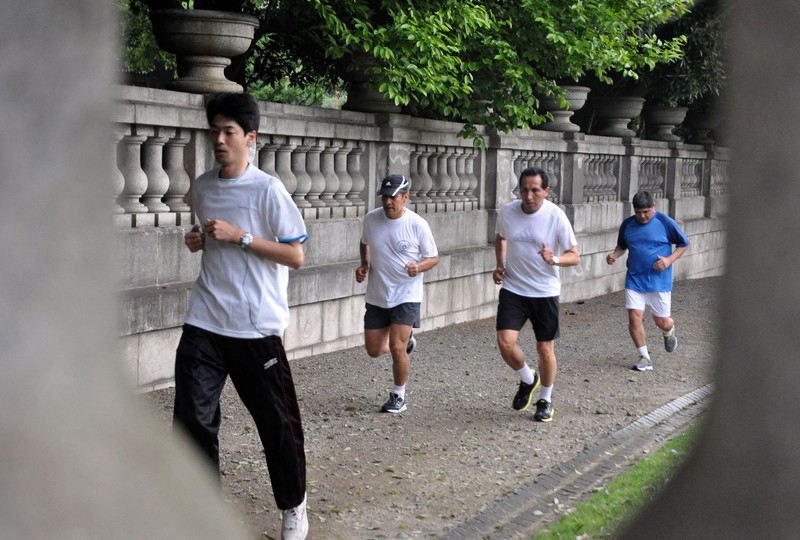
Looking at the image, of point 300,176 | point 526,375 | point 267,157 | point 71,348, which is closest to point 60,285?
point 71,348

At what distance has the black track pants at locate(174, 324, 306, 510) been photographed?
5035 mm

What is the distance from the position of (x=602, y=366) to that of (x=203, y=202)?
696 centimetres

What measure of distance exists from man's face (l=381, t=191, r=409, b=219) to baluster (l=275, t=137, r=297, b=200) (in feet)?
6.67

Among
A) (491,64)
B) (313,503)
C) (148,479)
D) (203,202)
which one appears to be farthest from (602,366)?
(148,479)

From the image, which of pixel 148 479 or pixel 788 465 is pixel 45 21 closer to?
pixel 148 479

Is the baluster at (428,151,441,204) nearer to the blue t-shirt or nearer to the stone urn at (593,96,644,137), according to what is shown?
the blue t-shirt

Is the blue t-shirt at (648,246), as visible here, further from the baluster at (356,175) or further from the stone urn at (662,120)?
the stone urn at (662,120)

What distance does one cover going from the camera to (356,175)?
1177 centimetres

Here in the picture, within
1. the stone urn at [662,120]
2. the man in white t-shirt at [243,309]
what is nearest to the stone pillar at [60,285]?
the man in white t-shirt at [243,309]

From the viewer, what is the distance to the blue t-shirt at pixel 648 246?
11.5m

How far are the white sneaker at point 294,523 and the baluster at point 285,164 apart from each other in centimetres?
556

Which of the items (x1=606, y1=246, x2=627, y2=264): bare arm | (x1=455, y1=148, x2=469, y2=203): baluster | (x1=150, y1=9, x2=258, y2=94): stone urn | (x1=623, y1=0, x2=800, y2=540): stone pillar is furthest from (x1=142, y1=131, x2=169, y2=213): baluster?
(x1=623, y1=0, x2=800, y2=540): stone pillar

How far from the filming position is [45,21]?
87 cm

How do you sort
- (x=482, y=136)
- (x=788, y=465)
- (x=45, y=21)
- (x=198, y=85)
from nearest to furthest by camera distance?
(x=788, y=465)
(x=45, y=21)
(x=198, y=85)
(x=482, y=136)
